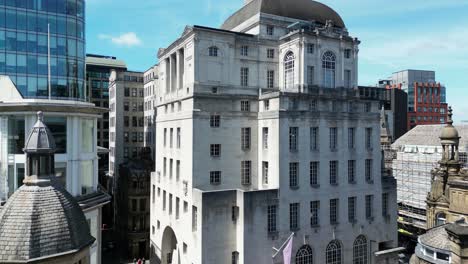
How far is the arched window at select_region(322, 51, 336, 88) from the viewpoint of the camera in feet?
155

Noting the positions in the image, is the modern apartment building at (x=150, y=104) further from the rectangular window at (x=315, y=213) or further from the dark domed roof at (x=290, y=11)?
the rectangular window at (x=315, y=213)

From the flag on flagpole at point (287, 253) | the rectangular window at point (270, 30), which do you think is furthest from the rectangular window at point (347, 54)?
the flag on flagpole at point (287, 253)

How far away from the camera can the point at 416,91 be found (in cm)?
13350

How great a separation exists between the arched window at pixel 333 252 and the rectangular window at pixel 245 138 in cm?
1543

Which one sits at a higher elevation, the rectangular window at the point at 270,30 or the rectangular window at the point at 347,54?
the rectangular window at the point at 270,30

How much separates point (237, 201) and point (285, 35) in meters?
23.9

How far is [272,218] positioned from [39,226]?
27.7m

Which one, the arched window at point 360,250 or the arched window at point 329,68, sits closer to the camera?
the arched window at point 360,250

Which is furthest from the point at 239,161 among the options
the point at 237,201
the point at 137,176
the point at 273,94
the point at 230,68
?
the point at 137,176

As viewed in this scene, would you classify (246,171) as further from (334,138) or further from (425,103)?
(425,103)

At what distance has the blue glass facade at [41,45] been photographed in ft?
168

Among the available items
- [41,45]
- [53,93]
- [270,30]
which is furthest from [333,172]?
[41,45]

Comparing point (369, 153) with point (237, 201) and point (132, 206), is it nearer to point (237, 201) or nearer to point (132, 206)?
point (237, 201)

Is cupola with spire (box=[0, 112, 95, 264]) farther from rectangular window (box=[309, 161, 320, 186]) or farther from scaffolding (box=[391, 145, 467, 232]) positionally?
scaffolding (box=[391, 145, 467, 232])
